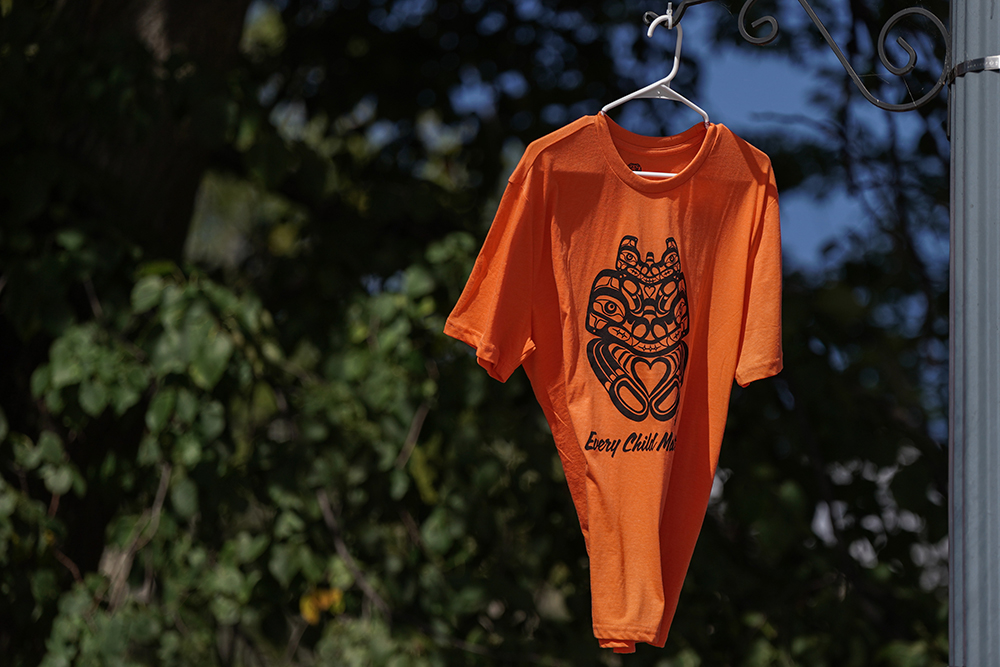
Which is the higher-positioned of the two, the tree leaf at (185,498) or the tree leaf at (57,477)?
the tree leaf at (57,477)

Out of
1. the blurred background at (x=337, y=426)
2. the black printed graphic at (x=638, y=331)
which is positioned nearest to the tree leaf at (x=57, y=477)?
the blurred background at (x=337, y=426)

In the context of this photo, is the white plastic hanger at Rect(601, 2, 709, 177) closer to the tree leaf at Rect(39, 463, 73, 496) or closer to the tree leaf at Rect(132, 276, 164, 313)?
the tree leaf at Rect(132, 276, 164, 313)

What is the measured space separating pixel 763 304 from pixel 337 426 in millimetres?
1185

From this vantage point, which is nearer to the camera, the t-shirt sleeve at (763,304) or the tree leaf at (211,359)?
the t-shirt sleeve at (763,304)

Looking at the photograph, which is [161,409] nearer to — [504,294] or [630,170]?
[504,294]

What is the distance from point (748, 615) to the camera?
2119 millimetres

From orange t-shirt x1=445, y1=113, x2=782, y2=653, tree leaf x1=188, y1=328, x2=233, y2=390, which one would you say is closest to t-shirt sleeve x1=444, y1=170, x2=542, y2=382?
orange t-shirt x1=445, y1=113, x2=782, y2=653

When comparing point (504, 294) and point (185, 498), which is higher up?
point (504, 294)

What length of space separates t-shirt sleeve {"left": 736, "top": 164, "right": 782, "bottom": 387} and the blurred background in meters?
0.82

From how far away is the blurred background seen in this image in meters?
1.95

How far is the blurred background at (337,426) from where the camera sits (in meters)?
1.95
